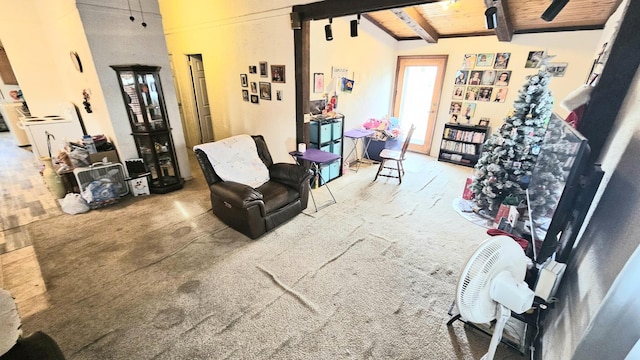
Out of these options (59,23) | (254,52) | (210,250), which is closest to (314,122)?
(254,52)

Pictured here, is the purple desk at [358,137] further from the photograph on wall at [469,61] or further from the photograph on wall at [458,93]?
the photograph on wall at [469,61]

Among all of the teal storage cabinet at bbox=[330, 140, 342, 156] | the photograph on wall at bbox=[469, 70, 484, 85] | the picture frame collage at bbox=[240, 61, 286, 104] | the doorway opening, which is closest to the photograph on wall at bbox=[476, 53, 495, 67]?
the photograph on wall at bbox=[469, 70, 484, 85]

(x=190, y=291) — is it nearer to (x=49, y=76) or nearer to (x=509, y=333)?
(x=509, y=333)

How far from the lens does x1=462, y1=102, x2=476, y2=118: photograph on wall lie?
16.1 ft

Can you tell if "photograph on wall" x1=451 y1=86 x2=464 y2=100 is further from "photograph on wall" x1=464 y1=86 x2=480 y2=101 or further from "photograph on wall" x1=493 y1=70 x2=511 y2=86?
"photograph on wall" x1=493 y1=70 x2=511 y2=86

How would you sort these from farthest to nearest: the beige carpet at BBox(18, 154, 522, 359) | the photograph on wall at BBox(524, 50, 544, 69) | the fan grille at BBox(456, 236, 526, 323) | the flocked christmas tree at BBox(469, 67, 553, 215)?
the photograph on wall at BBox(524, 50, 544, 69) → the flocked christmas tree at BBox(469, 67, 553, 215) → the beige carpet at BBox(18, 154, 522, 359) → the fan grille at BBox(456, 236, 526, 323)

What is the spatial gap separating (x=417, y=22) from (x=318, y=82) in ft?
6.26

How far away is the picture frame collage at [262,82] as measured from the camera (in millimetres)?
3794

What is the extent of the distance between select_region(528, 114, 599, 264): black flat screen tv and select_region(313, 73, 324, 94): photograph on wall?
2.89 m

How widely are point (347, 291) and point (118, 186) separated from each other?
11.1 feet

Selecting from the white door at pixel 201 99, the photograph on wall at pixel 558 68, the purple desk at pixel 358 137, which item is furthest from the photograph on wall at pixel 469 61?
the white door at pixel 201 99

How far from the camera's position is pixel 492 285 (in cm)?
128

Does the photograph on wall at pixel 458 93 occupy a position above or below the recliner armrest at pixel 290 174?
above

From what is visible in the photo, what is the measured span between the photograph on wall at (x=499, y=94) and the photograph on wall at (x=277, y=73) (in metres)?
3.79
